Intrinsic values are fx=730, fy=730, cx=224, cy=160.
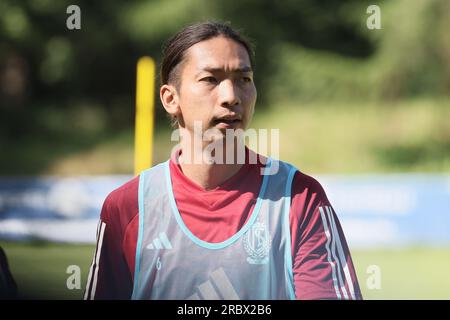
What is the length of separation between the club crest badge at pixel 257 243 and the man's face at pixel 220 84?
0.95ft

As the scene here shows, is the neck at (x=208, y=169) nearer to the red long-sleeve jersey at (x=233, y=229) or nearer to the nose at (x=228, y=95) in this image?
the red long-sleeve jersey at (x=233, y=229)

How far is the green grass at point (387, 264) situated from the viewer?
5.12m

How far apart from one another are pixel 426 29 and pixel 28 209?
850 centimetres

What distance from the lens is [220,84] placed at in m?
2.05

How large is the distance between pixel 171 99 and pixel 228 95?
9.4 inches

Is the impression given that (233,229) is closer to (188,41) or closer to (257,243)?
(257,243)

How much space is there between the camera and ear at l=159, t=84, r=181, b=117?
7.14 feet

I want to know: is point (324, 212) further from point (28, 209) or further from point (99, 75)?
point (99, 75)

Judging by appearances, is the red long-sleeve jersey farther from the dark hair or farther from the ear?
the dark hair

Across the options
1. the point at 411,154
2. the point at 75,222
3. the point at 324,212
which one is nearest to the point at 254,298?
the point at 324,212

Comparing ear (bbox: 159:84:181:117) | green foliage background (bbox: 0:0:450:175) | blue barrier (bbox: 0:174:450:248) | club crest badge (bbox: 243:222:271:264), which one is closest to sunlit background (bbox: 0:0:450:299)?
green foliage background (bbox: 0:0:450:175)

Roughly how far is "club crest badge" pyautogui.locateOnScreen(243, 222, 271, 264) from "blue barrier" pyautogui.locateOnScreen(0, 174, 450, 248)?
534 centimetres

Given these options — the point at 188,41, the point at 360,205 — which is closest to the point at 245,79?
the point at 188,41
